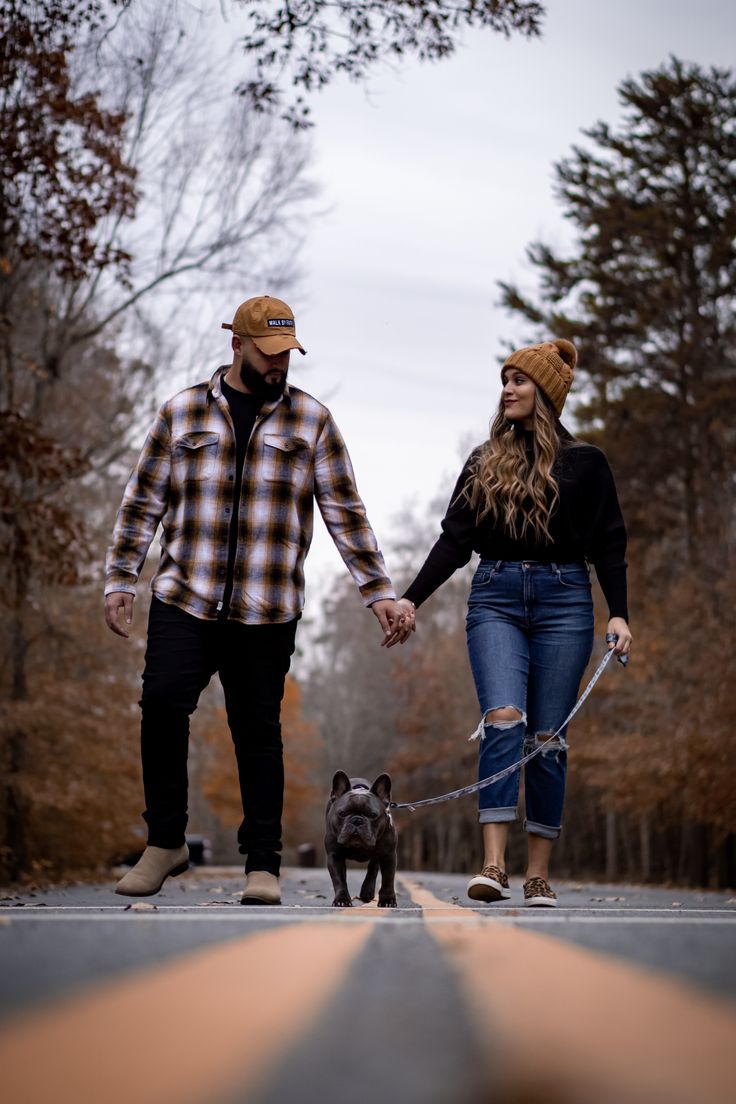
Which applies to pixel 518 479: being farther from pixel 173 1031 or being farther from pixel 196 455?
pixel 173 1031

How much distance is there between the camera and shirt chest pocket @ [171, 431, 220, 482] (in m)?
5.99

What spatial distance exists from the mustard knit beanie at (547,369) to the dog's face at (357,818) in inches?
81.4

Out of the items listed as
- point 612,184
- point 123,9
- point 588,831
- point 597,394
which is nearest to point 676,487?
point 597,394

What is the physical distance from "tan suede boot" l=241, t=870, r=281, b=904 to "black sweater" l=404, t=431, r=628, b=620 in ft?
4.56

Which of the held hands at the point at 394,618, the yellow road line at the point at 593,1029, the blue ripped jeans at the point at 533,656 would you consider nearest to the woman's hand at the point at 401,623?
the held hands at the point at 394,618

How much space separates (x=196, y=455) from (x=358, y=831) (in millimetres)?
2023

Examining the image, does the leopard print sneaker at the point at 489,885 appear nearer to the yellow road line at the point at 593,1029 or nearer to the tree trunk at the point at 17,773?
the yellow road line at the point at 593,1029

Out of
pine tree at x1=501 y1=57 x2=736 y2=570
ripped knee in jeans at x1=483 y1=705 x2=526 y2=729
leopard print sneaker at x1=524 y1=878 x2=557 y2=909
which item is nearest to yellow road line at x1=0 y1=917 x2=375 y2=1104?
leopard print sneaker at x1=524 y1=878 x2=557 y2=909

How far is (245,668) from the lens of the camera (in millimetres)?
5949

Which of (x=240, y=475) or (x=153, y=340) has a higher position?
(x=153, y=340)

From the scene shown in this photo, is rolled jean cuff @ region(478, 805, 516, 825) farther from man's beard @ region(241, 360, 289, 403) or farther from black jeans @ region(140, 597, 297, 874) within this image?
man's beard @ region(241, 360, 289, 403)

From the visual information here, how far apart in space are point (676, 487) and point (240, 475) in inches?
852

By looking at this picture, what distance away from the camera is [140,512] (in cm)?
604

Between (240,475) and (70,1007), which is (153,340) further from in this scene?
(70,1007)
